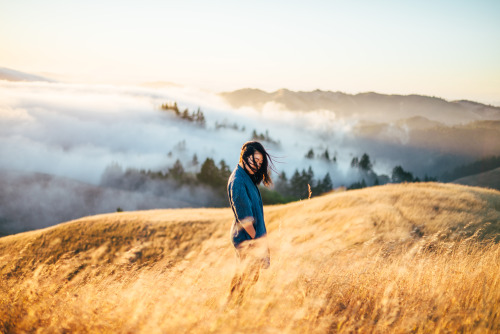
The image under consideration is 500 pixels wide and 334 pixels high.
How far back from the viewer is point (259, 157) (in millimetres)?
5402

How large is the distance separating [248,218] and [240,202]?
0.32 meters

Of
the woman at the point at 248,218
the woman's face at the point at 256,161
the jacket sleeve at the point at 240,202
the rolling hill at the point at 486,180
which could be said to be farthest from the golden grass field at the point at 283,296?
the rolling hill at the point at 486,180

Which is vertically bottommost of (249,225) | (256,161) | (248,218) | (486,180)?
(486,180)

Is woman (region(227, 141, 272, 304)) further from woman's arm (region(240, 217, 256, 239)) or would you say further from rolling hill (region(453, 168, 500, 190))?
rolling hill (region(453, 168, 500, 190))

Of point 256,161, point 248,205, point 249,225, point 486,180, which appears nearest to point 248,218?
point 249,225

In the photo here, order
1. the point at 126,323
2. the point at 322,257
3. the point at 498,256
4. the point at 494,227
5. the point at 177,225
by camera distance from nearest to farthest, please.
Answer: the point at 126,323 < the point at 498,256 < the point at 322,257 < the point at 494,227 < the point at 177,225

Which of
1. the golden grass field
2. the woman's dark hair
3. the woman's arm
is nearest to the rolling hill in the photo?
the golden grass field

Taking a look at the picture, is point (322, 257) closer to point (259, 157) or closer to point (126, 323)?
point (259, 157)

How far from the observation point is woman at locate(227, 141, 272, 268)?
5121mm

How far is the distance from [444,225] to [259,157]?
989 centimetres

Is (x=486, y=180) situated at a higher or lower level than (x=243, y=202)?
lower

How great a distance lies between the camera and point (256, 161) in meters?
5.44

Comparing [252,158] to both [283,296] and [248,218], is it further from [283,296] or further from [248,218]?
[283,296]

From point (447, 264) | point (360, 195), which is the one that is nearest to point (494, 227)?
→ point (447, 264)
